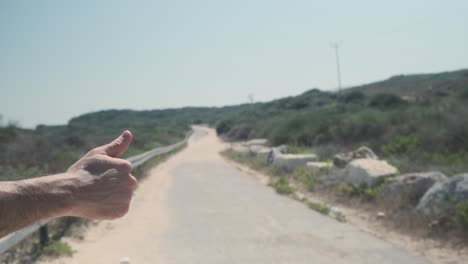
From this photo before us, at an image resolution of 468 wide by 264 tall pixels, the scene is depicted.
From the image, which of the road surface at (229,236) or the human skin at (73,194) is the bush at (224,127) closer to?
the road surface at (229,236)

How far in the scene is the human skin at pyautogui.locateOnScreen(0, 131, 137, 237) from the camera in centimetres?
204

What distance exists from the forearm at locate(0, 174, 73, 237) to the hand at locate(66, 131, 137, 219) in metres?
0.05

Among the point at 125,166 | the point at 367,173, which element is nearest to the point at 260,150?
the point at 367,173

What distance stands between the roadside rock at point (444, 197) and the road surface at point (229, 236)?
1151 millimetres

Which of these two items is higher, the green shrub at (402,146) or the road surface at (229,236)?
the green shrub at (402,146)

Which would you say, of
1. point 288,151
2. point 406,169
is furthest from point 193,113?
point 406,169

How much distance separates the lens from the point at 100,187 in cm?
232

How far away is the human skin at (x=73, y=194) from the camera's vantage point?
6.68 feet

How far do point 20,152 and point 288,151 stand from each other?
40.2 ft

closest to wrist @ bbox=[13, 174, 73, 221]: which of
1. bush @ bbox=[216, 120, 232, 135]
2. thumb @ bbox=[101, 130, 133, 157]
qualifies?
thumb @ bbox=[101, 130, 133, 157]

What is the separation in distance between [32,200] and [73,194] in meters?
0.20

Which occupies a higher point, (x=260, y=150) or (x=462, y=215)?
(x=462, y=215)

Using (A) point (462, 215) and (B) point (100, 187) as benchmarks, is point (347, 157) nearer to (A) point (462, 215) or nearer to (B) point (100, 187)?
(A) point (462, 215)

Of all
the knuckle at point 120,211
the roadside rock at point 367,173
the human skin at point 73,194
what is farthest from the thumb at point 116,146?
the roadside rock at point 367,173
